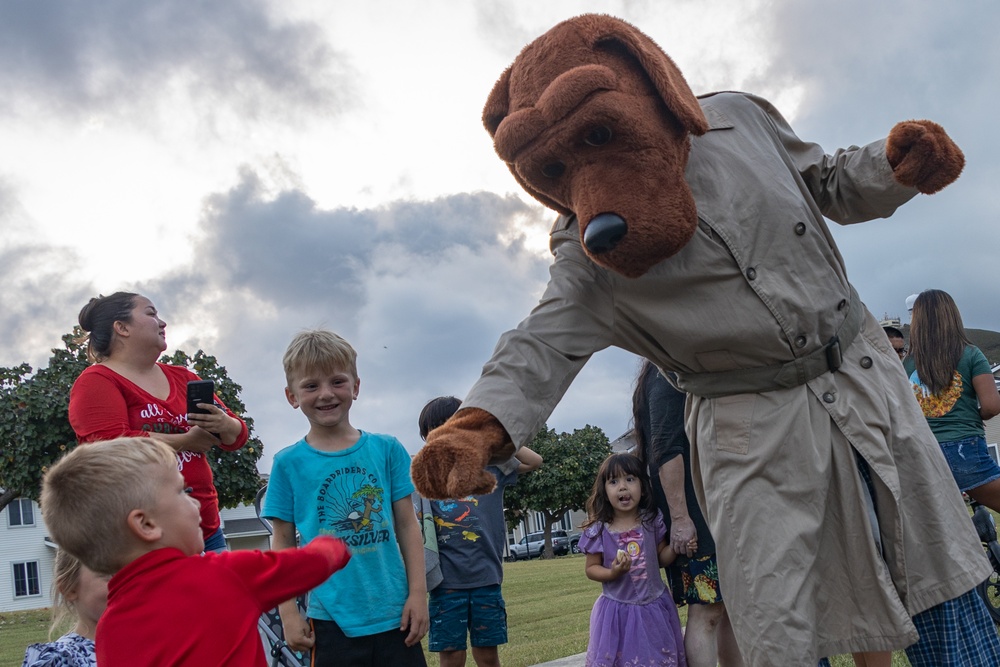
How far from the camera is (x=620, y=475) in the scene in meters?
4.60

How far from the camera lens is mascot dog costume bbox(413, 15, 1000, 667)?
2314mm

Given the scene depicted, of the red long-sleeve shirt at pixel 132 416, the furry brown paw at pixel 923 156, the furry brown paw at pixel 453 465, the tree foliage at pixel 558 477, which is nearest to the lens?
the furry brown paw at pixel 453 465

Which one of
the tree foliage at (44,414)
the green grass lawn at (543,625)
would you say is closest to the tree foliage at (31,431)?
the tree foliage at (44,414)

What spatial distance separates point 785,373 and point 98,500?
1810 millimetres

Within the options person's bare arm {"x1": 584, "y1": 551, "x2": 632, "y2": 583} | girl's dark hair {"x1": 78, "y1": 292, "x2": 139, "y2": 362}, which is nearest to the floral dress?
girl's dark hair {"x1": 78, "y1": 292, "x2": 139, "y2": 362}

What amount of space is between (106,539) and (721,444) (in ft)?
5.32

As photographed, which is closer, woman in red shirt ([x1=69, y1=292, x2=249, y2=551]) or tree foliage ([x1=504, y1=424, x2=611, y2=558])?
woman in red shirt ([x1=69, y1=292, x2=249, y2=551])

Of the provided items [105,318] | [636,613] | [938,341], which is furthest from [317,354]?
[938,341]

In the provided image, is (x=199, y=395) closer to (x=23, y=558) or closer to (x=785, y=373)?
(x=785, y=373)

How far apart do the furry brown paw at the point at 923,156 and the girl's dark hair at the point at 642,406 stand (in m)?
1.79

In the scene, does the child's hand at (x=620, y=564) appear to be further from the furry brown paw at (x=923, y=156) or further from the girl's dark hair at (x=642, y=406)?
the furry brown paw at (x=923, y=156)

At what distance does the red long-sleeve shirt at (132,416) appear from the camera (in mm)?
3549

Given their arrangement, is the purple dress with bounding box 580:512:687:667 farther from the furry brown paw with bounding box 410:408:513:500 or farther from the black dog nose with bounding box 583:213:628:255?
the black dog nose with bounding box 583:213:628:255

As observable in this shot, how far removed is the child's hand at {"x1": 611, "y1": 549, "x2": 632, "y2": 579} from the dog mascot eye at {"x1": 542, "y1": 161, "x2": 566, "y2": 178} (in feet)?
7.92
